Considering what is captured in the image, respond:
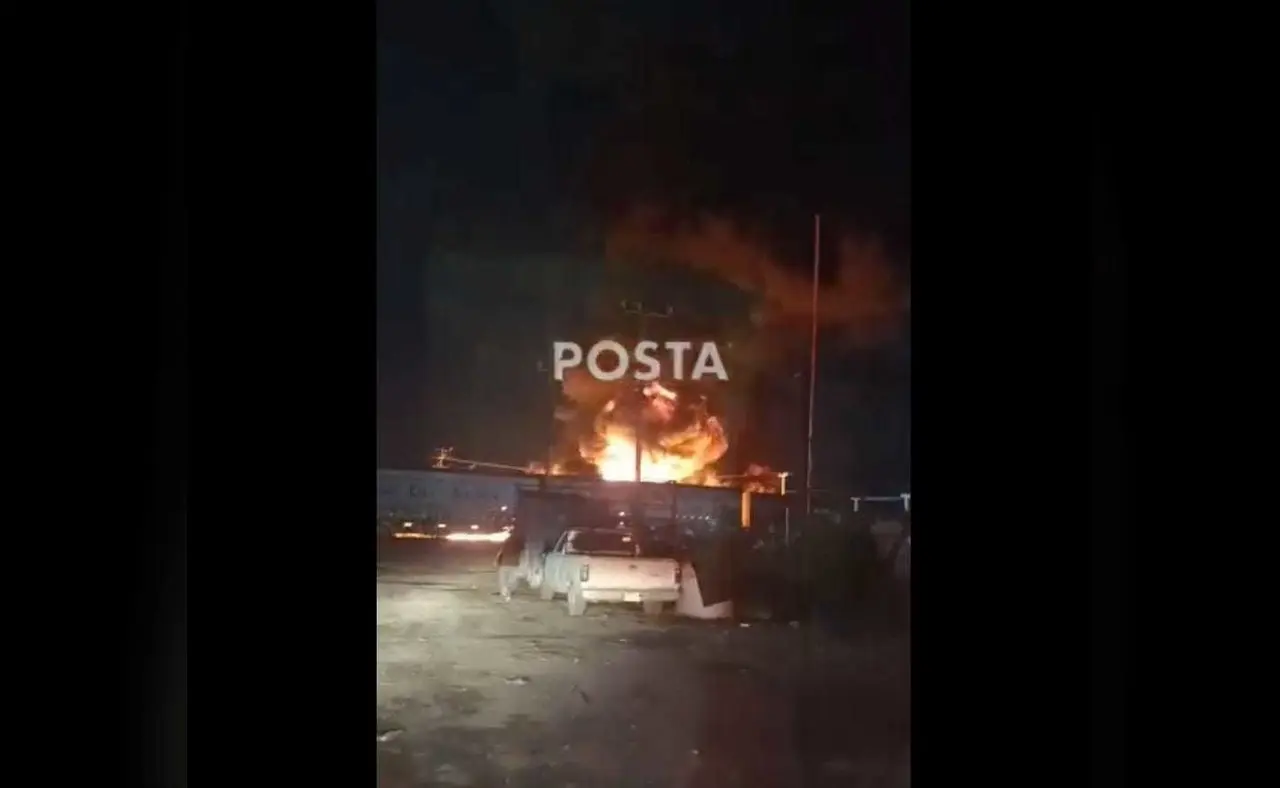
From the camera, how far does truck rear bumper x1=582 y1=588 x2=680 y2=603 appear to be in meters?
1.36

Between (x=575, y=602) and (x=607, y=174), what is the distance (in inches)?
22.0

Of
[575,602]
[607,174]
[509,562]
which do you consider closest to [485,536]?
[509,562]

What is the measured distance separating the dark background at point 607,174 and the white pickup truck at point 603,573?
133 millimetres

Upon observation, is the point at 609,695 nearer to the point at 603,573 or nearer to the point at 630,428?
the point at 603,573

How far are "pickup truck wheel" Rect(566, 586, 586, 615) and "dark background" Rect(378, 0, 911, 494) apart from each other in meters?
0.18

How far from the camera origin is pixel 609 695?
1.35m

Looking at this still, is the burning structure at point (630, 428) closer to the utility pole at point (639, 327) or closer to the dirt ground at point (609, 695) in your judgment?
the utility pole at point (639, 327)

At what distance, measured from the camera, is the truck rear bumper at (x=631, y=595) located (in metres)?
1.36

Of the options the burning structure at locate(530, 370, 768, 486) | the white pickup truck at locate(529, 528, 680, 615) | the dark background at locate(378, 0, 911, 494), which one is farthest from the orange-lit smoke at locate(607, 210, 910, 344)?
the white pickup truck at locate(529, 528, 680, 615)

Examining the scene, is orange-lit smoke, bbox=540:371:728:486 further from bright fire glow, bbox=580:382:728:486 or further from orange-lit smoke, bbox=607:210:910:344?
orange-lit smoke, bbox=607:210:910:344
